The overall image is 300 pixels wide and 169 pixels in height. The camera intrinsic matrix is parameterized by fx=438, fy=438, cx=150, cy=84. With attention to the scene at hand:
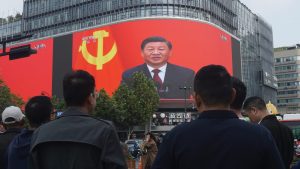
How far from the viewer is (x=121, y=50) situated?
184 ft

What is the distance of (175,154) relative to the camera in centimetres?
249

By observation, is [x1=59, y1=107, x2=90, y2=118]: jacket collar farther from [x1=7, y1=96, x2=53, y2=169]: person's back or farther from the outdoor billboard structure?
the outdoor billboard structure

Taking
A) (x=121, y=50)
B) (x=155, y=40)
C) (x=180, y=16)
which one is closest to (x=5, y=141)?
(x=155, y=40)

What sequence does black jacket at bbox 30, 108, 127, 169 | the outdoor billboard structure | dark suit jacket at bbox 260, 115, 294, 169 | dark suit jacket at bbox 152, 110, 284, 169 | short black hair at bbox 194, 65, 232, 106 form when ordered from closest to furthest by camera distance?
dark suit jacket at bbox 152, 110, 284, 169, short black hair at bbox 194, 65, 232, 106, black jacket at bbox 30, 108, 127, 169, dark suit jacket at bbox 260, 115, 294, 169, the outdoor billboard structure

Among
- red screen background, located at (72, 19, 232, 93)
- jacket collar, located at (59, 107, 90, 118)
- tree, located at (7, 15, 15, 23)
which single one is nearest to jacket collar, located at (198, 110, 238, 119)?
jacket collar, located at (59, 107, 90, 118)

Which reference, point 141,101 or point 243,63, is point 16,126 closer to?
point 141,101

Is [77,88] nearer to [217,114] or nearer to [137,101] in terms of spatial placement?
[217,114]

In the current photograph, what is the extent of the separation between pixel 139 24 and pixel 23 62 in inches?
829

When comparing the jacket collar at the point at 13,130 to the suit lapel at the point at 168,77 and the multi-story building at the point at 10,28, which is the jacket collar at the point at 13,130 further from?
the multi-story building at the point at 10,28

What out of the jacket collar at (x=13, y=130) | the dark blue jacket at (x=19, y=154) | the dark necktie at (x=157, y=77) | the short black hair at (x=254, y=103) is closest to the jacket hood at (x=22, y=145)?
the dark blue jacket at (x=19, y=154)

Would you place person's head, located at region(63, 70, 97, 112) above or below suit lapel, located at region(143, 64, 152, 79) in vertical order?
below

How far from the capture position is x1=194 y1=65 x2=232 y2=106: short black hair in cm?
255

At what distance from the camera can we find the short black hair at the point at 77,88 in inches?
118

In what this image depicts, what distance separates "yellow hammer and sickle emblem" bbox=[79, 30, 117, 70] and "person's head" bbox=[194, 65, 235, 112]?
177ft
